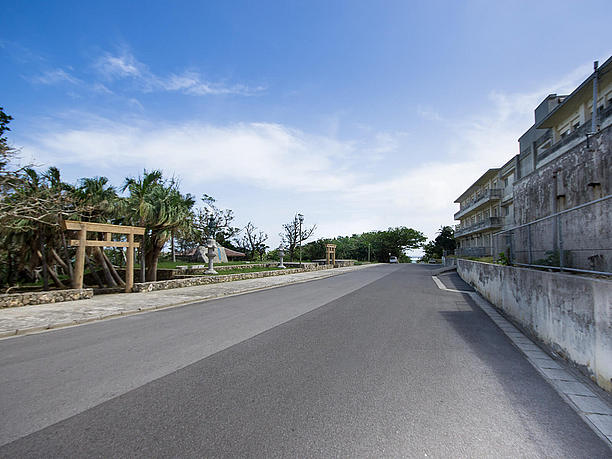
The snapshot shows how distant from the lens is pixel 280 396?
3934 millimetres

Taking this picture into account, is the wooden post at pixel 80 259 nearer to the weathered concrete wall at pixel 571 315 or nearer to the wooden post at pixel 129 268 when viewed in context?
the wooden post at pixel 129 268

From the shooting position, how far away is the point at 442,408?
12.0ft

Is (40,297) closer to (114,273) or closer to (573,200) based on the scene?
(114,273)

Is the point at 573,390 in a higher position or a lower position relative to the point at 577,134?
lower

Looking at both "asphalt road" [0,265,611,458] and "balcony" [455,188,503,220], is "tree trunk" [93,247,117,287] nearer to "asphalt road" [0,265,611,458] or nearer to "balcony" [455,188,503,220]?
"asphalt road" [0,265,611,458]

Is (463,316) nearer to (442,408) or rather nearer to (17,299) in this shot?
(442,408)

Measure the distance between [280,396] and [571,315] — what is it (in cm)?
445

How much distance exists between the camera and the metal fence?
5.01m

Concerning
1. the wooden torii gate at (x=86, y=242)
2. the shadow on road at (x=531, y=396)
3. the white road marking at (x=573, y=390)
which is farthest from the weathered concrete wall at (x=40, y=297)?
the white road marking at (x=573, y=390)

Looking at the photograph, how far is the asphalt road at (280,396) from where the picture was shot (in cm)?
295

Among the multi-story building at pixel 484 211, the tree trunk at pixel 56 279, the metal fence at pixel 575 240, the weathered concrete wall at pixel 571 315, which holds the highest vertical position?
the multi-story building at pixel 484 211

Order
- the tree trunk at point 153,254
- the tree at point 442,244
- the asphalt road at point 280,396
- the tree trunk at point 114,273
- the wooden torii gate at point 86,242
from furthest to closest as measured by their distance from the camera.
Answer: the tree at point 442,244 < the tree trunk at point 114,273 < the tree trunk at point 153,254 < the wooden torii gate at point 86,242 < the asphalt road at point 280,396

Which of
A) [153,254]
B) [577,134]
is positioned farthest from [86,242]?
[577,134]

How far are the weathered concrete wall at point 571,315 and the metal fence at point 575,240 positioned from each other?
0.33 m
